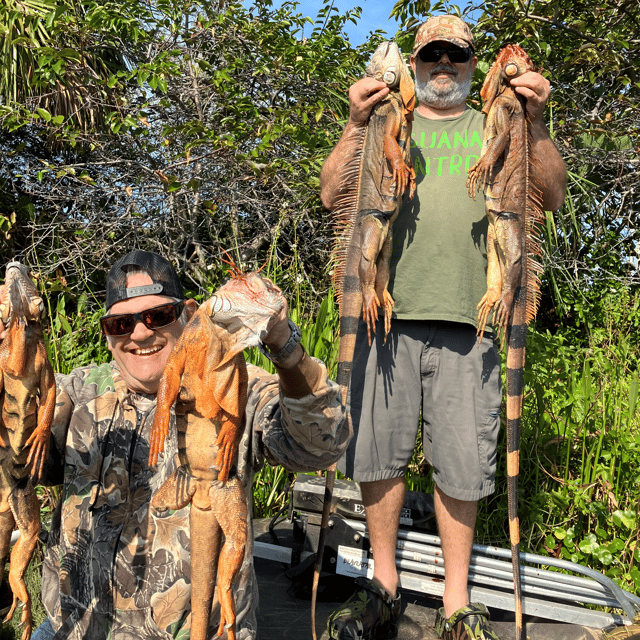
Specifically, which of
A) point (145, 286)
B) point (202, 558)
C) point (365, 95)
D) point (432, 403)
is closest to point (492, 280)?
point (432, 403)

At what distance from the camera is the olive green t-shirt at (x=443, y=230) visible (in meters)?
3.02

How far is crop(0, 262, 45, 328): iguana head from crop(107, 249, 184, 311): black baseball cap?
2.26 feet

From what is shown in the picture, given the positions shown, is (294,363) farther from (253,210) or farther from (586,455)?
Answer: (253,210)

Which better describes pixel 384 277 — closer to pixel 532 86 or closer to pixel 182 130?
pixel 532 86

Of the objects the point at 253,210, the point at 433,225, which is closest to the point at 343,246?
the point at 433,225

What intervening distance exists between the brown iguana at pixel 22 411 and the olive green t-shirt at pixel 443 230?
1836 mm

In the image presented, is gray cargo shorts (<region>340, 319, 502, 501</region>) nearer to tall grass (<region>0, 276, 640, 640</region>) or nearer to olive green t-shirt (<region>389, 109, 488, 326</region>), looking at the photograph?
olive green t-shirt (<region>389, 109, 488, 326</region>)

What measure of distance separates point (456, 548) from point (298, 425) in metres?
1.68

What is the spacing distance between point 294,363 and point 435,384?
1735 millimetres

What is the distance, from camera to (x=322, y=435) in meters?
1.79

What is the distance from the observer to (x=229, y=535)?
1316 millimetres

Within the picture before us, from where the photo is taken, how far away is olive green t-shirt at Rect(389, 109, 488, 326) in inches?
119

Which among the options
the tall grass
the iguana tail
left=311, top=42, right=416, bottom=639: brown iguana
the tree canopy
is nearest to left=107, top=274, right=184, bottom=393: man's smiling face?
left=311, top=42, right=416, bottom=639: brown iguana

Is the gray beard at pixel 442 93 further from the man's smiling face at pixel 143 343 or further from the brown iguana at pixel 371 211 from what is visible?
the man's smiling face at pixel 143 343
